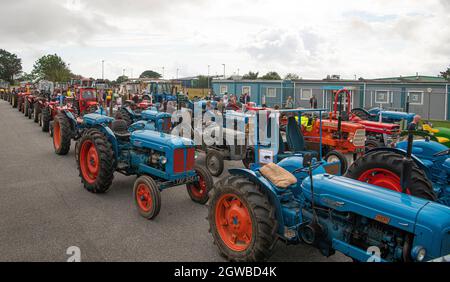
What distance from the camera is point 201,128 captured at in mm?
8875

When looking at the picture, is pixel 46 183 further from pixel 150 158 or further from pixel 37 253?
pixel 37 253

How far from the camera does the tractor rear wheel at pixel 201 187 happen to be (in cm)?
588

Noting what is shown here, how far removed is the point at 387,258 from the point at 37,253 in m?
3.63

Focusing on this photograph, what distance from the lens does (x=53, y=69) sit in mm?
54344

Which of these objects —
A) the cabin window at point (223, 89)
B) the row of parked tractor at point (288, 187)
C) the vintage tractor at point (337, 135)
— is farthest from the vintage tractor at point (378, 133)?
the cabin window at point (223, 89)

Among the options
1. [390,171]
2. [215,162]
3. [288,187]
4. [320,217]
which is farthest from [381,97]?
[320,217]

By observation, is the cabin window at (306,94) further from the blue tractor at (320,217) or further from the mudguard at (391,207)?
the mudguard at (391,207)

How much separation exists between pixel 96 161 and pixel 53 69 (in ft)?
177

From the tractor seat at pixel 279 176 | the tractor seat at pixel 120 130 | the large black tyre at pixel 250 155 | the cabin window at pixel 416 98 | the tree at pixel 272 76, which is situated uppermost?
the tree at pixel 272 76

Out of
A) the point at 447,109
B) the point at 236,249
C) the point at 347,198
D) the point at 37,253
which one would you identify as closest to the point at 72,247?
the point at 37,253

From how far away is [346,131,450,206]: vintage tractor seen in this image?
430 cm

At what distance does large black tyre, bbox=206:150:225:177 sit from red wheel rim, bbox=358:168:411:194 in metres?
3.64

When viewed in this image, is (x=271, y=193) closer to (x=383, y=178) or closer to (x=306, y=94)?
(x=383, y=178)

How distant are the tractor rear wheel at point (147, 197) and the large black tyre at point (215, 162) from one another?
270 centimetres
